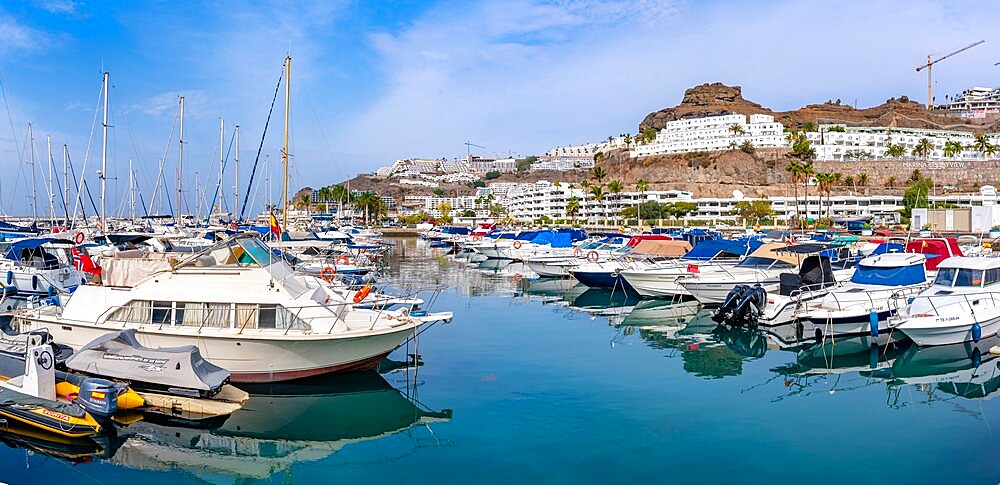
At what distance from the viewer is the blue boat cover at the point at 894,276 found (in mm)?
26266

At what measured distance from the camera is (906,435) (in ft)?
49.6

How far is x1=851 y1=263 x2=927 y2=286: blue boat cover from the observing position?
1034 inches

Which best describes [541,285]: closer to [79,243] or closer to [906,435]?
→ [79,243]

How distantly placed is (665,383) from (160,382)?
12671 millimetres

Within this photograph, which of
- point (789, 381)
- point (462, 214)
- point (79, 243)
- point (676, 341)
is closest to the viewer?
point (789, 381)

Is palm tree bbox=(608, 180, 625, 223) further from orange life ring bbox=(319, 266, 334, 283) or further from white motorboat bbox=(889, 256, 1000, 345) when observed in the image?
white motorboat bbox=(889, 256, 1000, 345)

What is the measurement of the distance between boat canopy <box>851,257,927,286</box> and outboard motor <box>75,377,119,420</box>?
24659mm

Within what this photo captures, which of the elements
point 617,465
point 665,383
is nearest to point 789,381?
point 665,383

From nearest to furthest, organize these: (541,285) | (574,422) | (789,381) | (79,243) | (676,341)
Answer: (574,422) < (789,381) < (676,341) < (79,243) < (541,285)

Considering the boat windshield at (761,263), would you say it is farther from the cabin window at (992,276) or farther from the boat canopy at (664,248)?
the cabin window at (992,276)

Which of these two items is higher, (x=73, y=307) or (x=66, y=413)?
(x=73, y=307)

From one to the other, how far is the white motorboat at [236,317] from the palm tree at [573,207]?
129441mm

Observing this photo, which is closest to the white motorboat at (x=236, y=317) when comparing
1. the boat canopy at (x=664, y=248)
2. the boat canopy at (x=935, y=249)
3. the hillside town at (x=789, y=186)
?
the boat canopy at (x=664, y=248)

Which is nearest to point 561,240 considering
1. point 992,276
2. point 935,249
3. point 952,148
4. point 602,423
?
point 935,249
